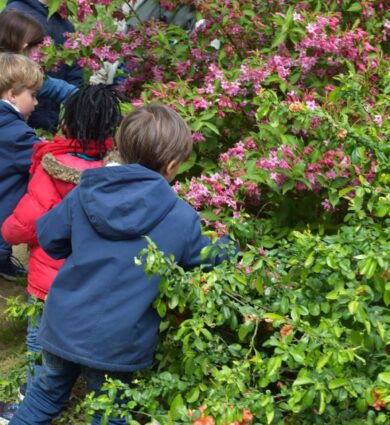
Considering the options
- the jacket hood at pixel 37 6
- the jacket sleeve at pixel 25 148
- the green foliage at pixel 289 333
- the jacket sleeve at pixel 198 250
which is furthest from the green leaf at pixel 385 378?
the jacket hood at pixel 37 6

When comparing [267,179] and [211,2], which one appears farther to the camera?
[211,2]

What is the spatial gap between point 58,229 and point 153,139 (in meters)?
0.44

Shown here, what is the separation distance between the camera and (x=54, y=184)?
3.44m

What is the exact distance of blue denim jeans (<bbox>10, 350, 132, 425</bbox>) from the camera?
2.98 m

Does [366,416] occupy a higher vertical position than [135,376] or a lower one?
higher

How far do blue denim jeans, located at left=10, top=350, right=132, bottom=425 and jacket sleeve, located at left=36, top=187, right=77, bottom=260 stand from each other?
1.19 ft

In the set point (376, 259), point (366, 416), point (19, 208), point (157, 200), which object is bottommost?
point (19, 208)

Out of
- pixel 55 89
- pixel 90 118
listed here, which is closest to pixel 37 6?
pixel 55 89

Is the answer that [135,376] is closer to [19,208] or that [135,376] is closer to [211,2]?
[19,208]

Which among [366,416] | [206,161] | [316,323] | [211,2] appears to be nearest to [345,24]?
[211,2]

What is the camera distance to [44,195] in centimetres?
345

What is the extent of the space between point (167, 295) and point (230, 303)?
189 mm

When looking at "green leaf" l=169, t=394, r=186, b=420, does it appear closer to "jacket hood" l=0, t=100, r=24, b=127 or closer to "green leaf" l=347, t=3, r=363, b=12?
"jacket hood" l=0, t=100, r=24, b=127

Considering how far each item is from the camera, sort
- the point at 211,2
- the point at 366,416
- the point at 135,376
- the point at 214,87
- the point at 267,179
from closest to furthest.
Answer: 1. the point at 366,416
2. the point at 135,376
3. the point at 267,179
4. the point at 214,87
5. the point at 211,2
